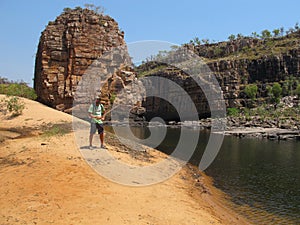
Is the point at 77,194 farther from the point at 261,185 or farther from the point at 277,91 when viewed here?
the point at 277,91

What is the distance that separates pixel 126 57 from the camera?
45.1m

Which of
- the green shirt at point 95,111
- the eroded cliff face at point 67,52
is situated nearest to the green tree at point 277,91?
the eroded cliff face at point 67,52

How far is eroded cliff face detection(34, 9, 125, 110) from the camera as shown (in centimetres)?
3778

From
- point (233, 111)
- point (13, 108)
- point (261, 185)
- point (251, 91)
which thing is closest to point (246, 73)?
point (251, 91)

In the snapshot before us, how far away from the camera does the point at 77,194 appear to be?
7871mm

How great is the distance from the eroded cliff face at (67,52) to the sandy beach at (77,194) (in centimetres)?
2507

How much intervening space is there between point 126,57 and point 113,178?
3689 cm

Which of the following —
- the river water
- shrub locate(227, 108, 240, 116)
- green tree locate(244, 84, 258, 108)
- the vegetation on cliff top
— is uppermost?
the vegetation on cliff top

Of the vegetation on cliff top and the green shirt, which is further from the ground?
the vegetation on cliff top

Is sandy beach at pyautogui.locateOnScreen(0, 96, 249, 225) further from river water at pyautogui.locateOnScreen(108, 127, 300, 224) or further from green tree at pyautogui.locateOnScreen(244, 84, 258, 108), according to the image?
green tree at pyautogui.locateOnScreen(244, 84, 258, 108)

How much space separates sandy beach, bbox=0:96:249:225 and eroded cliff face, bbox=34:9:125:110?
25.1 meters

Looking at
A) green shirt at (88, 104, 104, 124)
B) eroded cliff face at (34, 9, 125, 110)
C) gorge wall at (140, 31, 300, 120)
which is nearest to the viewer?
green shirt at (88, 104, 104, 124)

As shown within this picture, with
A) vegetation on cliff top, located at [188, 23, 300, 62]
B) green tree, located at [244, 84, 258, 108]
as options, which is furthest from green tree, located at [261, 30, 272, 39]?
green tree, located at [244, 84, 258, 108]

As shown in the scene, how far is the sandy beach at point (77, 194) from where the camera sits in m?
6.72
